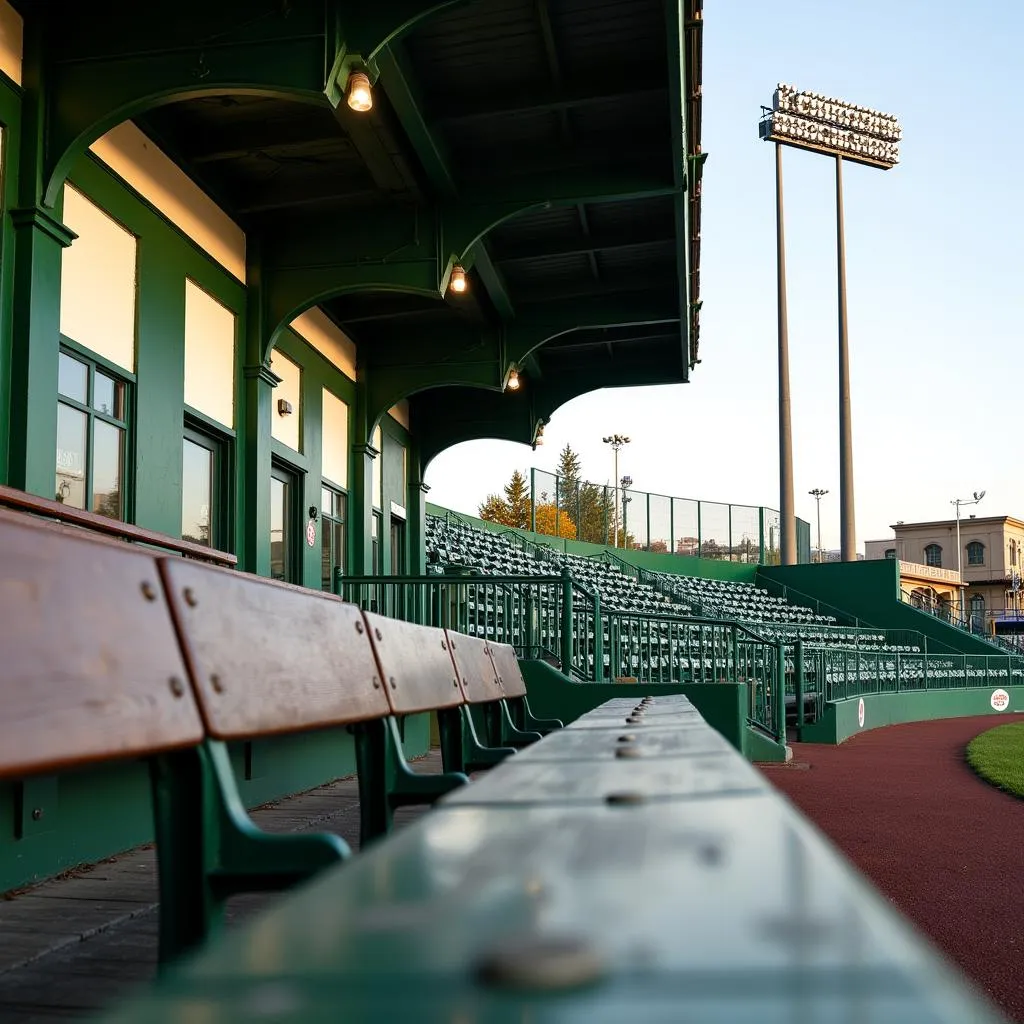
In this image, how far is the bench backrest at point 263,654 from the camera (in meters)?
1.68

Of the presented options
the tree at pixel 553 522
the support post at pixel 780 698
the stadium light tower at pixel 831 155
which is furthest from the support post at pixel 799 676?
the stadium light tower at pixel 831 155

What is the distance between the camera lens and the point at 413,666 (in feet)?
10.2

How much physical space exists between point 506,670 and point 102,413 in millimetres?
2639

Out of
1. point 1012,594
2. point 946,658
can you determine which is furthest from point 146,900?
point 1012,594

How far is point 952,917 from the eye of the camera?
4312 mm

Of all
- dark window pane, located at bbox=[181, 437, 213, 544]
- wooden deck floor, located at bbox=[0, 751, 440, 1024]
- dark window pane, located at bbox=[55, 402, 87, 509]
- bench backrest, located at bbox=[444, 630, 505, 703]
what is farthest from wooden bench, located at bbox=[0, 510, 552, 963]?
dark window pane, located at bbox=[181, 437, 213, 544]

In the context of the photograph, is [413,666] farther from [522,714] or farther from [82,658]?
[522,714]

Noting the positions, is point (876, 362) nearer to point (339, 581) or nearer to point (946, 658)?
point (946, 658)

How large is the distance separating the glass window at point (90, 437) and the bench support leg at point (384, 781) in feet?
10.6

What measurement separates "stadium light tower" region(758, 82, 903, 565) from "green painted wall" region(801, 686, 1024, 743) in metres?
9.25

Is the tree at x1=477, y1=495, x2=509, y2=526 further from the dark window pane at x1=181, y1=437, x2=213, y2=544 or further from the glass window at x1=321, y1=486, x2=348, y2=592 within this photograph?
the dark window pane at x1=181, y1=437, x2=213, y2=544

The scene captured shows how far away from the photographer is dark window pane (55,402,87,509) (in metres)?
5.35

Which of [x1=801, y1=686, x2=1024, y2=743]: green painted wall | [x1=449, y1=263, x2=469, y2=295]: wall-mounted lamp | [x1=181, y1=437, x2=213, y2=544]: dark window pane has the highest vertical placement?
[x1=449, y1=263, x2=469, y2=295]: wall-mounted lamp

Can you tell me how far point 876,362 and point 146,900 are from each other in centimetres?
Answer: 5522
